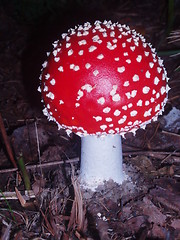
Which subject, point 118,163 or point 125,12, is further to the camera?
point 125,12

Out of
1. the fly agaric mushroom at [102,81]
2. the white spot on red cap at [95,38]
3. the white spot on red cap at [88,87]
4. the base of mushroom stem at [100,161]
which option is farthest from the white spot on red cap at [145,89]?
the base of mushroom stem at [100,161]

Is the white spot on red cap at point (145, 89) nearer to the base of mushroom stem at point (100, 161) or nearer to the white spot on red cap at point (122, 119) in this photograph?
the white spot on red cap at point (122, 119)

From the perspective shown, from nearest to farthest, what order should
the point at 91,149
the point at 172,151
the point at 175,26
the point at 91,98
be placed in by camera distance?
the point at 91,98, the point at 91,149, the point at 172,151, the point at 175,26

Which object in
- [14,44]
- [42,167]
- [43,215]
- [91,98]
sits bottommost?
[43,215]

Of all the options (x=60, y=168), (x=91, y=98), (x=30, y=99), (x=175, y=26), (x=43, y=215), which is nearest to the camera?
(x=91, y=98)

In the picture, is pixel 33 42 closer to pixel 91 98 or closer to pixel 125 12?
pixel 125 12

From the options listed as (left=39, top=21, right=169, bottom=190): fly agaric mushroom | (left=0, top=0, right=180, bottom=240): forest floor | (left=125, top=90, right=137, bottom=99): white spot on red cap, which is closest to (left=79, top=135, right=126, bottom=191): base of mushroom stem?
(left=0, top=0, right=180, bottom=240): forest floor

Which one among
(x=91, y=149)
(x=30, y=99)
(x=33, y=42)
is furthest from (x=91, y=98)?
(x=33, y=42)
